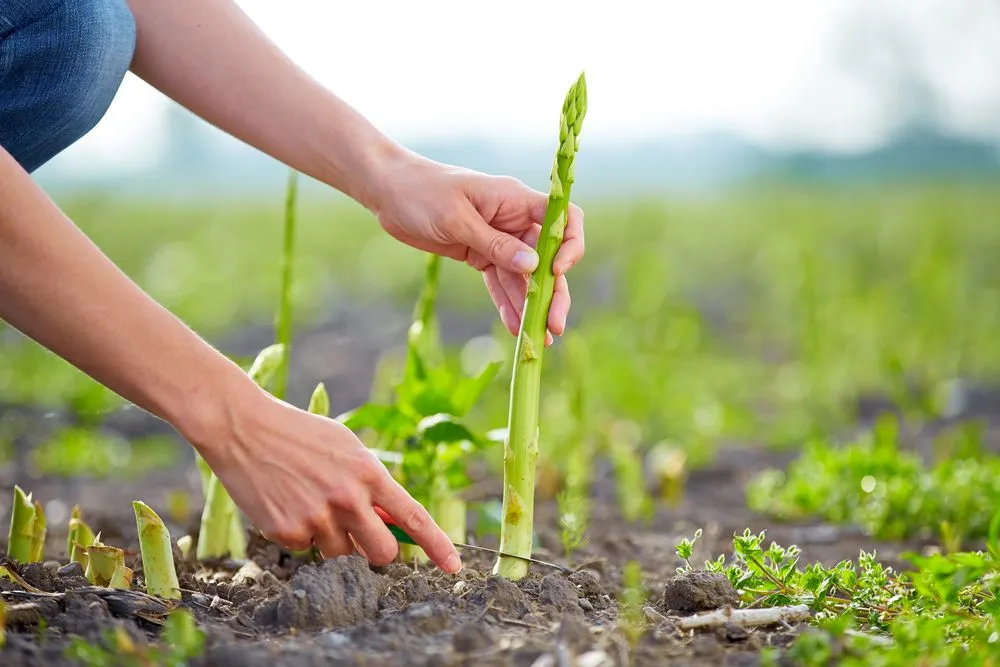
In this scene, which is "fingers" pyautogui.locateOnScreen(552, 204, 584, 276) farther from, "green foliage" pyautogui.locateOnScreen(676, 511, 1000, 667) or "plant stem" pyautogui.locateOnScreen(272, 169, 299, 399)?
"plant stem" pyautogui.locateOnScreen(272, 169, 299, 399)

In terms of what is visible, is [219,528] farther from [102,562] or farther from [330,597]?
[330,597]

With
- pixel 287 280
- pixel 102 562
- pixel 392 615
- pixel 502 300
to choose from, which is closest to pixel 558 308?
pixel 502 300

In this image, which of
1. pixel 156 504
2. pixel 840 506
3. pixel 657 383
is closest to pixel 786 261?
pixel 657 383

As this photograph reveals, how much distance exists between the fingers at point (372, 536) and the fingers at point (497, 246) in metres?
0.52

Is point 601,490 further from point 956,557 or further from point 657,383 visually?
point 956,557

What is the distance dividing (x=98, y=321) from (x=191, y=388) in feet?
0.54

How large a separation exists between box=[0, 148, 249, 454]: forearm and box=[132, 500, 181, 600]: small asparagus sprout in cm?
35

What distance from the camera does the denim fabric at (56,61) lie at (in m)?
1.87

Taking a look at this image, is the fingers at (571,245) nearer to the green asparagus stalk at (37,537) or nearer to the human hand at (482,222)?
the human hand at (482,222)

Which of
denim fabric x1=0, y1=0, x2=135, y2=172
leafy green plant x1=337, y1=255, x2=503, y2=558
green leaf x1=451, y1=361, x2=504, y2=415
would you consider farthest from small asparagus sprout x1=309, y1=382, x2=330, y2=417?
denim fabric x1=0, y1=0, x2=135, y2=172

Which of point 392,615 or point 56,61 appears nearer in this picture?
point 392,615

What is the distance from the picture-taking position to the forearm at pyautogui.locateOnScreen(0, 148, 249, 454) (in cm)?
137

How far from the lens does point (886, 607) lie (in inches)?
66.5

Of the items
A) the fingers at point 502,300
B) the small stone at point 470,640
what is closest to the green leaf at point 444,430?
the fingers at point 502,300
